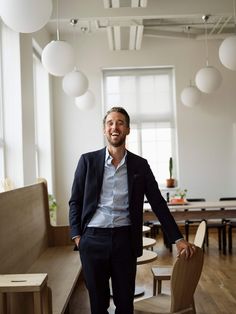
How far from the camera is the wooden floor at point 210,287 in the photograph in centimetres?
410

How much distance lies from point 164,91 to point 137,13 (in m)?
2.90

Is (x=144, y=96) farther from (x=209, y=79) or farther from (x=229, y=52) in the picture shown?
(x=229, y=52)

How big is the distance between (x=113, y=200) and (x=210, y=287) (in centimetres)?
289

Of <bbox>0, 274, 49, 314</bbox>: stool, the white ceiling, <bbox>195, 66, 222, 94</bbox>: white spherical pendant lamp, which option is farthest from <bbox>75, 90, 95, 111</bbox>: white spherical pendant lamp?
<bbox>0, 274, 49, 314</bbox>: stool

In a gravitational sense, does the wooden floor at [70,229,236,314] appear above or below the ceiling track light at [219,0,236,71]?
below

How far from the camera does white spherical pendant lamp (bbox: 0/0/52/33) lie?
2844 mm

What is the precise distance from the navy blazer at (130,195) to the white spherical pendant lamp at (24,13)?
1.11 m

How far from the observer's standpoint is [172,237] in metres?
2.39

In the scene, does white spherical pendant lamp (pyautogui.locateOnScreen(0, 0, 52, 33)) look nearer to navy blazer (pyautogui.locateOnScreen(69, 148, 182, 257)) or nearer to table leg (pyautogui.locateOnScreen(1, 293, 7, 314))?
navy blazer (pyautogui.locateOnScreen(69, 148, 182, 257))

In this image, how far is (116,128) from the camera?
91.7 inches

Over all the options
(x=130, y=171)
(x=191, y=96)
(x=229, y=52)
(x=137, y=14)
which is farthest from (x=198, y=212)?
(x=130, y=171)

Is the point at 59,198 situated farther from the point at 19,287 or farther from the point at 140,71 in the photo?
the point at 19,287

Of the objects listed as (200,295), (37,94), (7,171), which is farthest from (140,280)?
(37,94)

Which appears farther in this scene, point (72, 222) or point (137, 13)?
point (137, 13)
